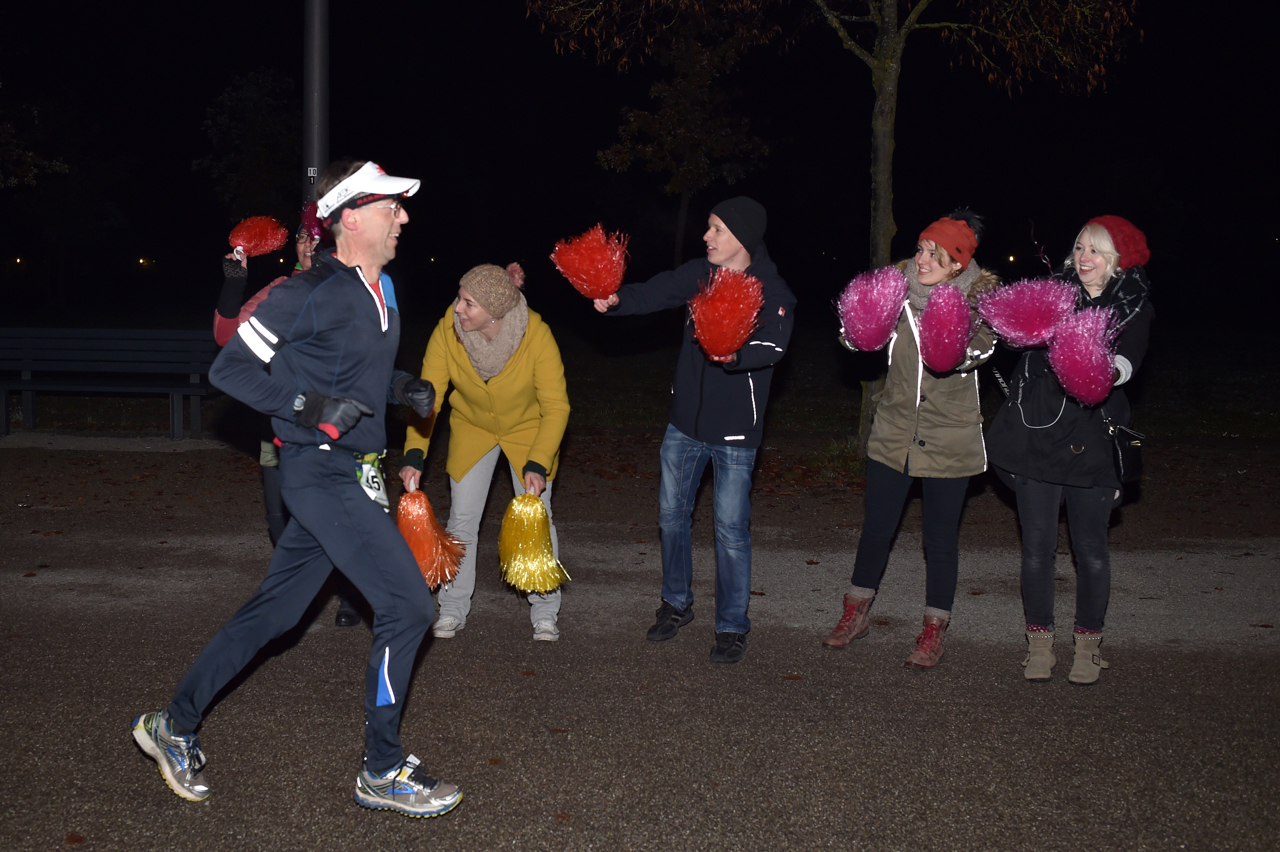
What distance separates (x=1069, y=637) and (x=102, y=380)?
379 inches

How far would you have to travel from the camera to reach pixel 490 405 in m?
5.13

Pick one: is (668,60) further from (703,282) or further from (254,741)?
(254,741)

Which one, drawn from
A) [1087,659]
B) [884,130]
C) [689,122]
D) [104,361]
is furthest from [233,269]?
[689,122]

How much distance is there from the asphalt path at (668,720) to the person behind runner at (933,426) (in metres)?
0.44

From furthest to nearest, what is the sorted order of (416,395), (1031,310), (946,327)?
(946,327)
(1031,310)
(416,395)

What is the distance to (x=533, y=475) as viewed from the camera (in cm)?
491

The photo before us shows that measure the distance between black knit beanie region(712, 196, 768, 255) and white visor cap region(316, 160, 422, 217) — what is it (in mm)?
1742

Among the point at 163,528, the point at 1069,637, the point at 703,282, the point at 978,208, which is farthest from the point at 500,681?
the point at 978,208

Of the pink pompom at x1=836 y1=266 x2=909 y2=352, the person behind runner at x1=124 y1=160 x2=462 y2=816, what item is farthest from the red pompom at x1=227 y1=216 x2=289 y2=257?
the pink pompom at x1=836 y1=266 x2=909 y2=352

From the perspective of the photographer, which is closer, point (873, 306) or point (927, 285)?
point (873, 306)

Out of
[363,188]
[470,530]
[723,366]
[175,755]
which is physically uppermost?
[363,188]

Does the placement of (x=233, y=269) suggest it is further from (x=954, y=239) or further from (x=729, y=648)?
(x=954, y=239)

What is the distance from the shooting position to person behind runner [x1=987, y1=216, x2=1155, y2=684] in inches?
187

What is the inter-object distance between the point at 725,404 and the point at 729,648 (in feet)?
3.80
